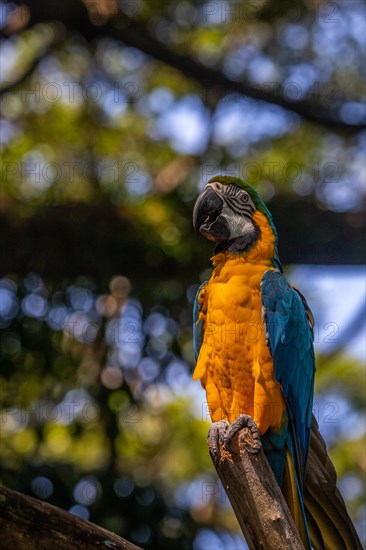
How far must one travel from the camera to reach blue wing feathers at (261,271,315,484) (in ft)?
10.3

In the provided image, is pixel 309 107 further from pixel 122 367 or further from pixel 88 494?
pixel 88 494

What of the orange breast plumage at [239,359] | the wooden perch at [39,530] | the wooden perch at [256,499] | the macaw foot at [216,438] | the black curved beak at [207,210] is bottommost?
the wooden perch at [39,530]

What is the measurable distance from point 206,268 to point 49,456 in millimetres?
1729

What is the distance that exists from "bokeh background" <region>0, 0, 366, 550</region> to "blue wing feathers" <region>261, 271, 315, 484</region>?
72.4 inches

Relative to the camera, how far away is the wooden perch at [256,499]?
2541mm

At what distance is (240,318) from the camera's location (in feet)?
10.4

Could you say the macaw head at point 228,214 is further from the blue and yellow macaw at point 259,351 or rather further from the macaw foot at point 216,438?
the macaw foot at point 216,438

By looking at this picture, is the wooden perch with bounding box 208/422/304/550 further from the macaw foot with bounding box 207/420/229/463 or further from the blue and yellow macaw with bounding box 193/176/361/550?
the blue and yellow macaw with bounding box 193/176/361/550

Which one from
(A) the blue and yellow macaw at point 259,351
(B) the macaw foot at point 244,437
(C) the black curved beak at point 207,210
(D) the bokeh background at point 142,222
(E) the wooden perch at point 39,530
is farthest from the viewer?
(D) the bokeh background at point 142,222

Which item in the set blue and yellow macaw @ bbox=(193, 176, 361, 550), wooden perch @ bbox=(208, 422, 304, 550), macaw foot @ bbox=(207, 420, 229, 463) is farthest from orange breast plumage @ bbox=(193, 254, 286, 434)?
wooden perch @ bbox=(208, 422, 304, 550)

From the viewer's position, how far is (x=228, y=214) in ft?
10.8

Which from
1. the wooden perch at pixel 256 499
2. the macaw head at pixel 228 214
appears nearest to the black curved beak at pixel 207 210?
the macaw head at pixel 228 214

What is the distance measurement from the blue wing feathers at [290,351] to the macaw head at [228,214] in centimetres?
19

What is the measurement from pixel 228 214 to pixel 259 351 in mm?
561
